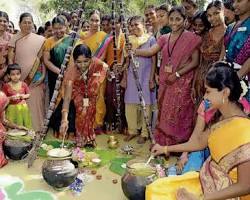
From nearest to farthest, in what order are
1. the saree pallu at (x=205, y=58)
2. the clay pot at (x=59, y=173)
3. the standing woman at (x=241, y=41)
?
the standing woman at (x=241, y=41) < the clay pot at (x=59, y=173) < the saree pallu at (x=205, y=58)

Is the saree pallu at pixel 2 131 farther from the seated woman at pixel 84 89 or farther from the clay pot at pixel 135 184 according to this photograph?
the clay pot at pixel 135 184

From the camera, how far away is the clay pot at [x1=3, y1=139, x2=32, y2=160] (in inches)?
195

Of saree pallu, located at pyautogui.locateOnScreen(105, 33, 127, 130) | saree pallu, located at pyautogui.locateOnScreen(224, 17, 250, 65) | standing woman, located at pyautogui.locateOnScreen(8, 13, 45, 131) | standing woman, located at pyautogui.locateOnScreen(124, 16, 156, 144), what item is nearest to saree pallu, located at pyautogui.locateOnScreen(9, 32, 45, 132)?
standing woman, located at pyautogui.locateOnScreen(8, 13, 45, 131)

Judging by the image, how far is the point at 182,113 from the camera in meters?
5.14

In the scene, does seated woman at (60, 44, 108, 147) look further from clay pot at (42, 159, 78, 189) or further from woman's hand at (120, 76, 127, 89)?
clay pot at (42, 159, 78, 189)

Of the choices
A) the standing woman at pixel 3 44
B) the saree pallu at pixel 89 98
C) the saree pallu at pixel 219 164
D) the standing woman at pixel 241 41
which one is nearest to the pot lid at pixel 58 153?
the saree pallu at pixel 89 98

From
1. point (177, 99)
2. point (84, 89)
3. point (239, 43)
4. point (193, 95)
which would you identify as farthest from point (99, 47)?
point (239, 43)

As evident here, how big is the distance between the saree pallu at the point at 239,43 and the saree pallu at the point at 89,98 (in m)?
1.99

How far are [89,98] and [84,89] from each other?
145 mm

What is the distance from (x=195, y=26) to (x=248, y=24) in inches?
56.4

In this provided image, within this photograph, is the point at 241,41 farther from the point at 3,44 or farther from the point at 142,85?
the point at 3,44

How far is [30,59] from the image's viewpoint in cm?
600

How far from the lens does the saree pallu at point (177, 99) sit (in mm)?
4984

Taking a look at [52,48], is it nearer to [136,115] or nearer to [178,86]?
[136,115]
